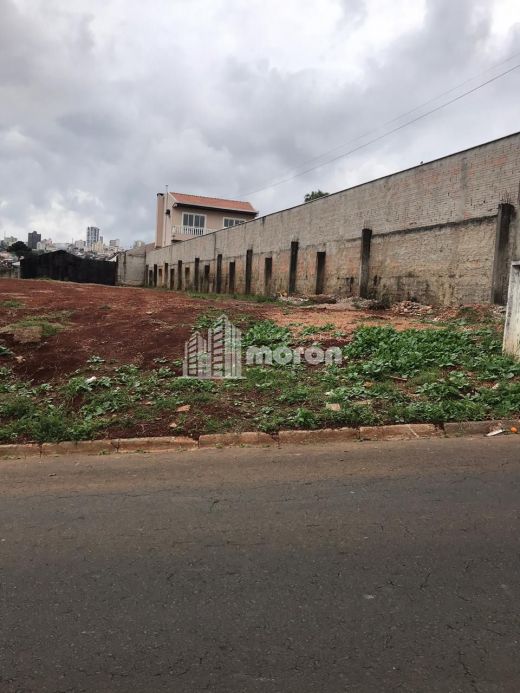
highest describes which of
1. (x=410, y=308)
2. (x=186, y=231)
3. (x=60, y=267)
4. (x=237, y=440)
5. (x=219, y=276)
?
(x=186, y=231)

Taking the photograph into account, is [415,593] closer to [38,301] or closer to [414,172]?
[38,301]

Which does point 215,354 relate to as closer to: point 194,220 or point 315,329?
point 315,329

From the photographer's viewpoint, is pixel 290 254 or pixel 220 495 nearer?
pixel 220 495

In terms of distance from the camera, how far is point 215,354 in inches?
317

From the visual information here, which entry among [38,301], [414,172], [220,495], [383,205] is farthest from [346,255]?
[220,495]

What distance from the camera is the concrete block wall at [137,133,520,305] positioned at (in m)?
13.1

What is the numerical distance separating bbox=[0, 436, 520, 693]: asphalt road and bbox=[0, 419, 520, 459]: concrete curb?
789 millimetres

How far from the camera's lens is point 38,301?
1391 centimetres

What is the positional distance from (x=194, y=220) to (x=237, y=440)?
44732 millimetres

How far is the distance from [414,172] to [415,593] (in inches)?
622

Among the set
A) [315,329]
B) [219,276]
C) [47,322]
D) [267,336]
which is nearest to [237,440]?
[267,336]

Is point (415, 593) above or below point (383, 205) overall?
below

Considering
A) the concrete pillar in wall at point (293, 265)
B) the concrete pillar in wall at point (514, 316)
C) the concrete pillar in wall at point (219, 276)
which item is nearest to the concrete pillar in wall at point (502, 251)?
the concrete pillar in wall at point (514, 316)

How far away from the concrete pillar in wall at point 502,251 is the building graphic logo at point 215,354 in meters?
7.34
